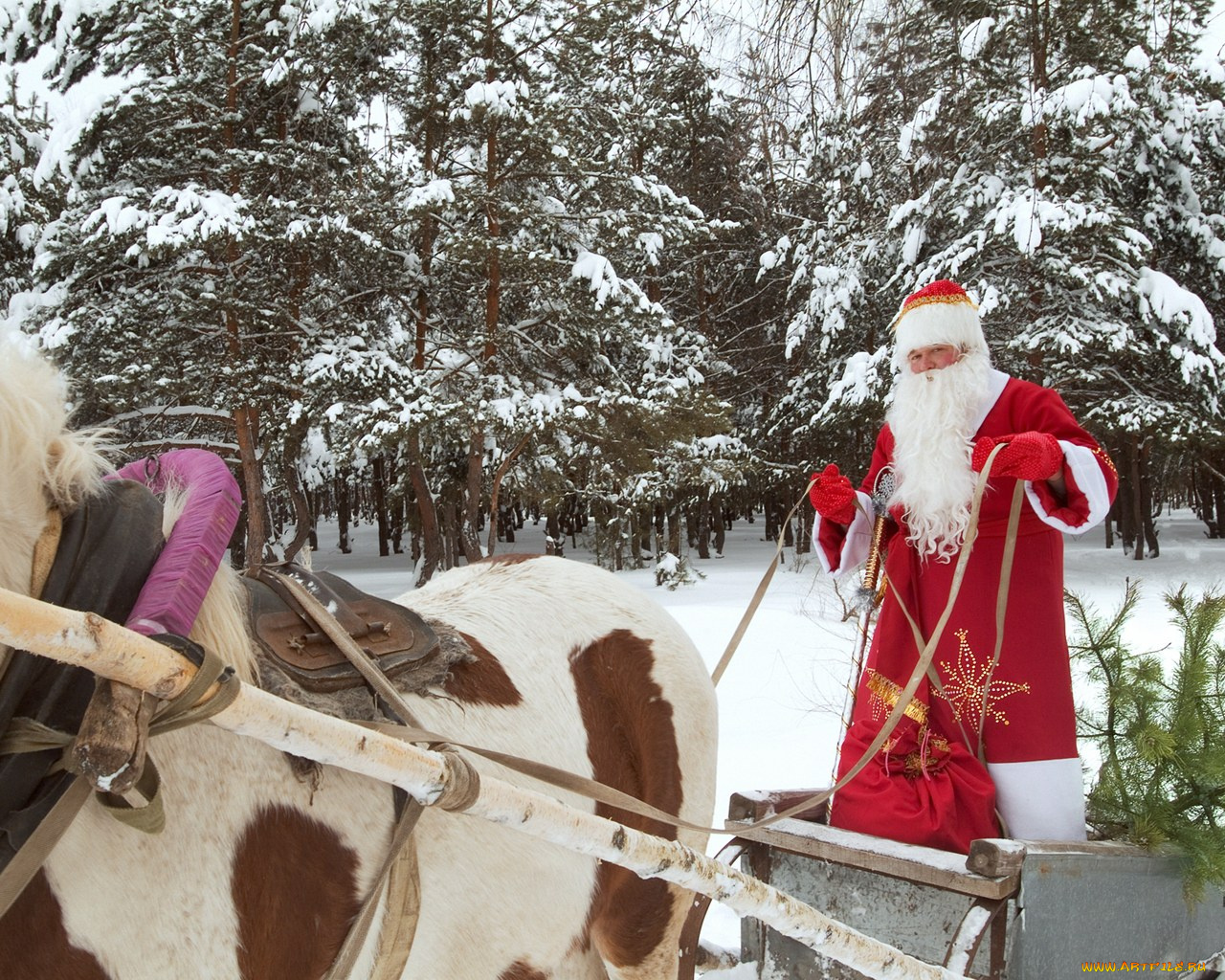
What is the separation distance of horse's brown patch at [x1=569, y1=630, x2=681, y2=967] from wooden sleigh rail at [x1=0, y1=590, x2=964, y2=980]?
63 centimetres

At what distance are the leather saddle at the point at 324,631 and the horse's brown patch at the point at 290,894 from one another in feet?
0.77

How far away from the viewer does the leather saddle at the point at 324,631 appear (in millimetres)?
1562

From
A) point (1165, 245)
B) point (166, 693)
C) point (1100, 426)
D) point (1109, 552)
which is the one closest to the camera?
point (166, 693)

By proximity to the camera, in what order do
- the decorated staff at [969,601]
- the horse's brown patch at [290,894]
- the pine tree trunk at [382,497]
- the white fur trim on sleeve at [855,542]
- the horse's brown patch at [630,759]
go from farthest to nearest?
the pine tree trunk at [382,497] → the white fur trim on sleeve at [855,542] → the decorated staff at [969,601] → the horse's brown patch at [630,759] → the horse's brown patch at [290,894]

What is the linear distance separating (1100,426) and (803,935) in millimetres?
15383

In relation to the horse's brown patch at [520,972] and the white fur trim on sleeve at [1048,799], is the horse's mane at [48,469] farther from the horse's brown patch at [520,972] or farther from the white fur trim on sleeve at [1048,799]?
the white fur trim on sleeve at [1048,799]

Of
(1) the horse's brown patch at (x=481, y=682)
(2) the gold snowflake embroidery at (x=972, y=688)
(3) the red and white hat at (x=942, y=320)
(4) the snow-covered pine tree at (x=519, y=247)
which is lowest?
(2) the gold snowflake embroidery at (x=972, y=688)

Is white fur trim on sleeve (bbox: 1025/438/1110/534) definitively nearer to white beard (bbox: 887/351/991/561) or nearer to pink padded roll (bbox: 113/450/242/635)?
white beard (bbox: 887/351/991/561)

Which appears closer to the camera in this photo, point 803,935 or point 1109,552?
point 803,935

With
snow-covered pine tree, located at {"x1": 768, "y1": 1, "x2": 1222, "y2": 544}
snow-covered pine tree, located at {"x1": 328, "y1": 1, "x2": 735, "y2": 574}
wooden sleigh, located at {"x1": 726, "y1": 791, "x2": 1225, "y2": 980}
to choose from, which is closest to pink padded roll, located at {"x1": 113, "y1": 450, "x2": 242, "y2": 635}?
wooden sleigh, located at {"x1": 726, "y1": 791, "x2": 1225, "y2": 980}

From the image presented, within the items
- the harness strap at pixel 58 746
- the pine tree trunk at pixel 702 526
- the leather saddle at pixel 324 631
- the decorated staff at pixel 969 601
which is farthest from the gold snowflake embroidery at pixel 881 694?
the pine tree trunk at pixel 702 526

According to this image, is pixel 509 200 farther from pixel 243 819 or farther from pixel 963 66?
pixel 243 819

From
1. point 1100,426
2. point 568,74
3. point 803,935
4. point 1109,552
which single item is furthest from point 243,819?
point 1109,552

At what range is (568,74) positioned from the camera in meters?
12.7
